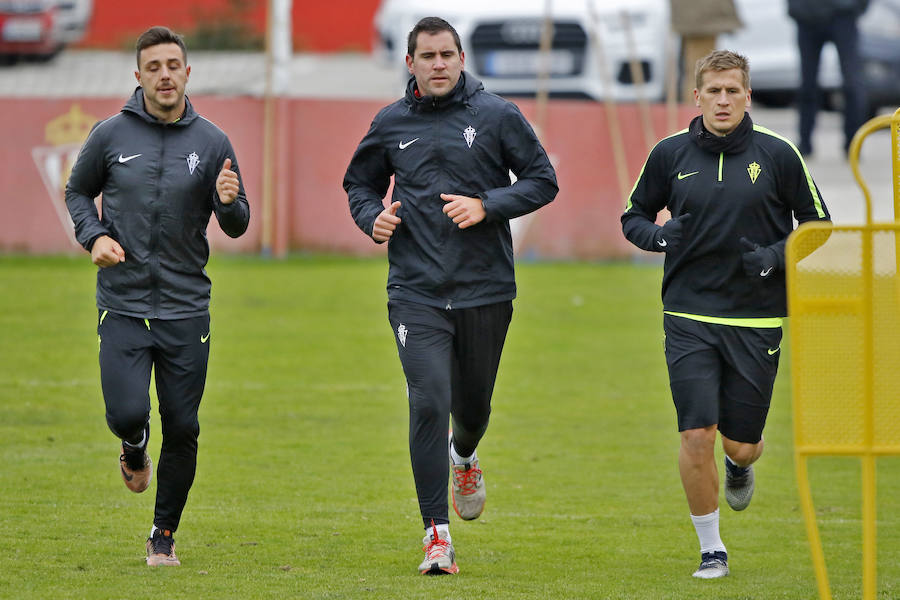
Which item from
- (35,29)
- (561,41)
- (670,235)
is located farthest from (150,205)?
(561,41)

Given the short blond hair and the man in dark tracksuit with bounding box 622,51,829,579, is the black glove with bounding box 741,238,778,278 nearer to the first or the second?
the man in dark tracksuit with bounding box 622,51,829,579

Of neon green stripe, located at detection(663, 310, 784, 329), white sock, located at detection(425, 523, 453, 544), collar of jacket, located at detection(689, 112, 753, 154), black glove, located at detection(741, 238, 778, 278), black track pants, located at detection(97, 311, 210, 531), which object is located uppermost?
collar of jacket, located at detection(689, 112, 753, 154)

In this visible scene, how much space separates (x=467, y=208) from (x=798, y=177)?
4.54 feet

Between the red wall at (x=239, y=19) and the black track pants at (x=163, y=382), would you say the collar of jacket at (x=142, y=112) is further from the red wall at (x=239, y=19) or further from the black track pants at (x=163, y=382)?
the red wall at (x=239, y=19)

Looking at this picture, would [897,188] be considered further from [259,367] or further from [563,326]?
[563,326]

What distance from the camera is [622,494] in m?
8.15

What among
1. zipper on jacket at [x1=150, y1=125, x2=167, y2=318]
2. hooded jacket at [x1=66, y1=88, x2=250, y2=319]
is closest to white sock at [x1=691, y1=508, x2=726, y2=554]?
hooded jacket at [x1=66, y1=88, x2=250, y2=319]

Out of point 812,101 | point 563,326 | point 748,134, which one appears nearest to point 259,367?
point 563,326

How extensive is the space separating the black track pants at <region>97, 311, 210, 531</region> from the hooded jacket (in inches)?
2.5

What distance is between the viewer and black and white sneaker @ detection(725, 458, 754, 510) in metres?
7.01

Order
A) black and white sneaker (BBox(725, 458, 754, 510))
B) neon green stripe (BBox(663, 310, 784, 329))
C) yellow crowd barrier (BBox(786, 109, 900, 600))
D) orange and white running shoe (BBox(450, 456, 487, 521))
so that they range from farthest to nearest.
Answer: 1. orange and white running shoe (BBox(450, 456, 487, 521))
2. black and white sneaker (BBox(725, 458, 754, 510))
3. neon green stripe (BBox(663, 310, 784, 329))
4. yellow crowd barrier (BBox(786, 109, 900, 600))

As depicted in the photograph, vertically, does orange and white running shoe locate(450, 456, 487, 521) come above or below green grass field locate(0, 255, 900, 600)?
above

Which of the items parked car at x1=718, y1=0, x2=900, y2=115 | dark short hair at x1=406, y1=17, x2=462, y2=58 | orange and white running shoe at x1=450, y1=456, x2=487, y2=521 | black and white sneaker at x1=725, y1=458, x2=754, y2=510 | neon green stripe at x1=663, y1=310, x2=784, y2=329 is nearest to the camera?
neon green stripe at x1=663, y1=310, x2=784, y2=329

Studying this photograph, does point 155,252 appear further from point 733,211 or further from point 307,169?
point 307,169
